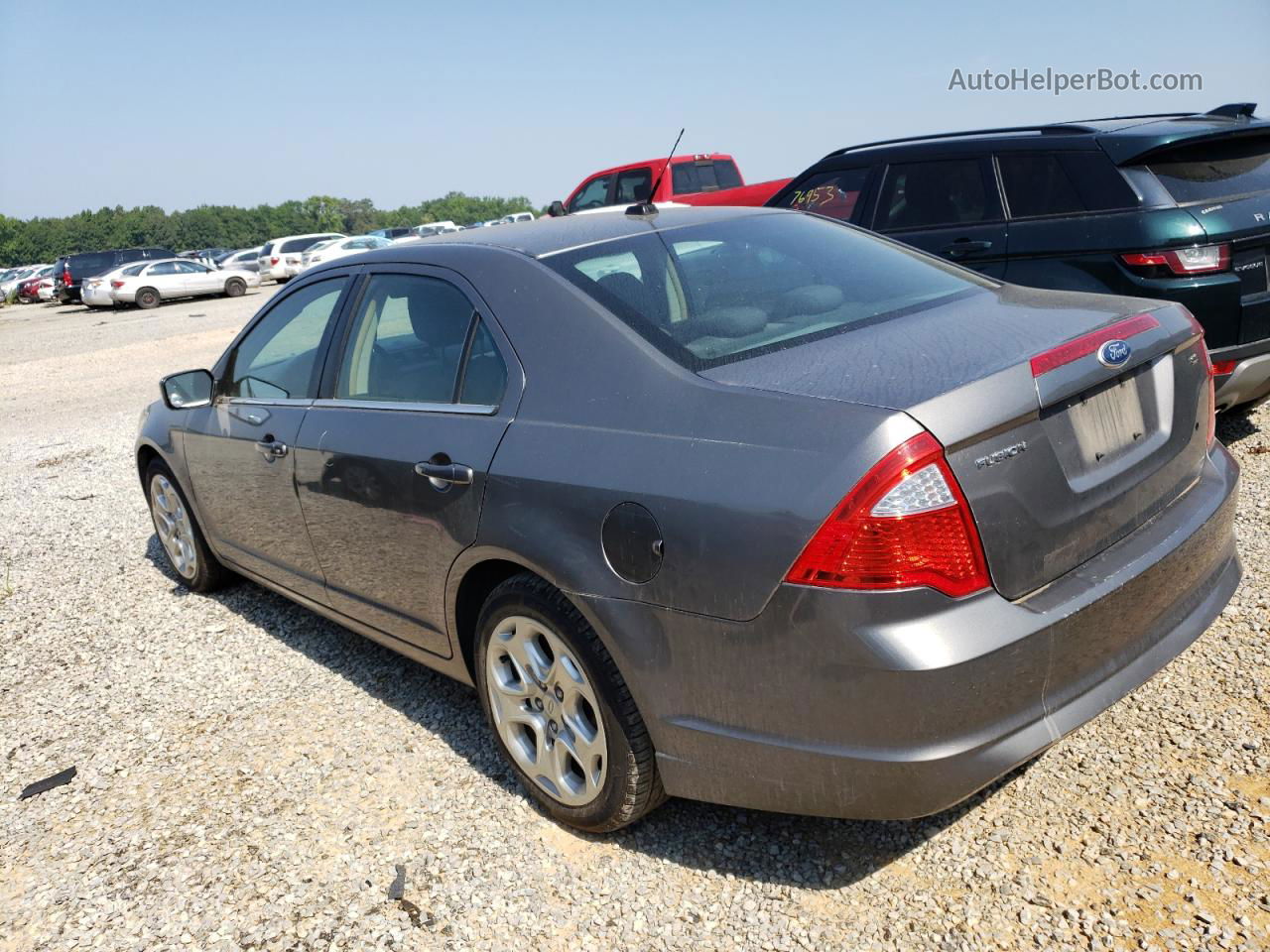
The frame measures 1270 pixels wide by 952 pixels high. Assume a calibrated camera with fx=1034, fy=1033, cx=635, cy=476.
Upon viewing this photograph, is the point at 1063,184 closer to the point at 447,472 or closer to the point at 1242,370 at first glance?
the point at 1242,370

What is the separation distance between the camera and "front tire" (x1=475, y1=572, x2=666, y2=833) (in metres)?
2.57

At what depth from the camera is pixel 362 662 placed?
4.20m

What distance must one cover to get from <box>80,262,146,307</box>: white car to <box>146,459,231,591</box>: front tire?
2982 centimetres

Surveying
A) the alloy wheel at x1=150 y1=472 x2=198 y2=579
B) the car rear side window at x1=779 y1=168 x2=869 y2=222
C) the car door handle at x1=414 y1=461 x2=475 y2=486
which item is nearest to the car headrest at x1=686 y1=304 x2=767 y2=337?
the car door handle at x1=414 y1=461 x2=475 y2=486

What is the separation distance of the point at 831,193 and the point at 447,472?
5045 millimetres

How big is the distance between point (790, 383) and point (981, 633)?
68 centimetres

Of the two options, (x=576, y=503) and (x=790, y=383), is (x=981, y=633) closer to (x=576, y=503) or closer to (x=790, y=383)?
(x=790, y=383)

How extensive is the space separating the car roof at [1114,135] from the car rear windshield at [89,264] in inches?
1403

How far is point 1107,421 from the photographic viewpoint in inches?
95.7

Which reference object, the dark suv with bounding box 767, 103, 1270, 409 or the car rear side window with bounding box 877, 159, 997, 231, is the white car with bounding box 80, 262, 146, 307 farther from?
the dark suv with bounding box 767, 103, 1270, 409

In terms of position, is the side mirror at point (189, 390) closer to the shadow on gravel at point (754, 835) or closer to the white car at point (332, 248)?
the shadow on gravel at point (754, 835)

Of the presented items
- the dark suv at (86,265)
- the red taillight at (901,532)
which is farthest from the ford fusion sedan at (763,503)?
the dark suv at (86,265)

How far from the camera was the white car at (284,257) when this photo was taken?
32844 mm

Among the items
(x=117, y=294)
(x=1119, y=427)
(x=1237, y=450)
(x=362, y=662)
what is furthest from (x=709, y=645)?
(x=117, y=294)
